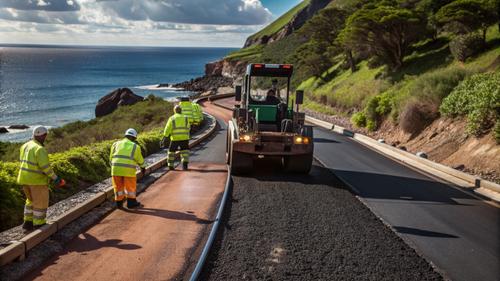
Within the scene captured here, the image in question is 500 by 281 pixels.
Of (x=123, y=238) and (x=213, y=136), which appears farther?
(x=213, y=136)

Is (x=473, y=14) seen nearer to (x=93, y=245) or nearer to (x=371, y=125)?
(x=371, y=125)

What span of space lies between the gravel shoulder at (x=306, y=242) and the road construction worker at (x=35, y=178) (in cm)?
294

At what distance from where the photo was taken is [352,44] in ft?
122

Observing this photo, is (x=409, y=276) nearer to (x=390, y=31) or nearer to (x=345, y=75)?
(x=390, y=31)

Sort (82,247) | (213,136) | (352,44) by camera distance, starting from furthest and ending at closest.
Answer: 1. (352,44)
2. (213,136)
3. (82,247)

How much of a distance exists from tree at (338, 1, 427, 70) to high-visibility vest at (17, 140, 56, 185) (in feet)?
97.8

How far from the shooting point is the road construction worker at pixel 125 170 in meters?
9.02

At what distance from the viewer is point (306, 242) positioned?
7.32 metres

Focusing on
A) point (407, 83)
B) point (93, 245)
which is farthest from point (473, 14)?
point (93, 245)

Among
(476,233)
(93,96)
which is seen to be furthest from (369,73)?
(93,96)

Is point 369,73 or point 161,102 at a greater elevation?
point 369,73

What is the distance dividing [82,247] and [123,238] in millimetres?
666

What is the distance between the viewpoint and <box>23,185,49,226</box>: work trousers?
7.34 m

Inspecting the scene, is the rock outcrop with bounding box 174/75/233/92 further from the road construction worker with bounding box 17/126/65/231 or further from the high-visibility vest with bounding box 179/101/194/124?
the road construction worker with bounding box 17/126/65/231
